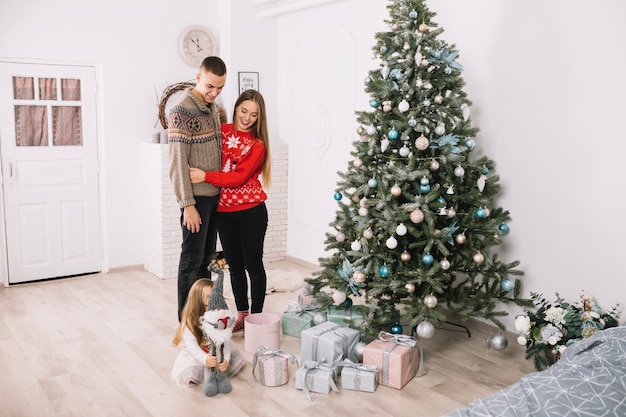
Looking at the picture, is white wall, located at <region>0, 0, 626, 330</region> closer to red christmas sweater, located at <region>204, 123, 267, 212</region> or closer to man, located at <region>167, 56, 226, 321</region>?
red christmas sweater, located at <region>204, 123, 267, 212</region>

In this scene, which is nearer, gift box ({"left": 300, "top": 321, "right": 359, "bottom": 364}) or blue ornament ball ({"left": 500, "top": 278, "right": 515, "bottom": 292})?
gift box ({"left": 300, "top": 321, "right": 359, "bottom": 364})

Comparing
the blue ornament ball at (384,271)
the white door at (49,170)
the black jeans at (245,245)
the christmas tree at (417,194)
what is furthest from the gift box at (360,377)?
the white door at (49,170)

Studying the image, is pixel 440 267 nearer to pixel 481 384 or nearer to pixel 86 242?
pixel 481 384

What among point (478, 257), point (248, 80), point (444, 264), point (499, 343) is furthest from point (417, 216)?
point (248, 80)

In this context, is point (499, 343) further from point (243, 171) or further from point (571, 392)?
point (243, 171)

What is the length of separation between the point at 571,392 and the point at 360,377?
108 centimetres

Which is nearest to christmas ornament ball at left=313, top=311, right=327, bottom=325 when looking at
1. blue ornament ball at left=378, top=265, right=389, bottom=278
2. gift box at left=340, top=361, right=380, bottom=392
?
blue ornament ball at left=378, top=265, right=389, bottom=278

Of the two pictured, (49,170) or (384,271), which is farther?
(49,170)

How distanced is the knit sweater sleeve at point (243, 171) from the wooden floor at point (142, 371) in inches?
38.6

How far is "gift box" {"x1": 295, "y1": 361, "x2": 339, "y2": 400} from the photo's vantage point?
2.89 m

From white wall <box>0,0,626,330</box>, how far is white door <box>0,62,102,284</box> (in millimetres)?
152

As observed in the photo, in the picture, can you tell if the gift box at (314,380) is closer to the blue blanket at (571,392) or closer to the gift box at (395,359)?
the gift box at (395,359)

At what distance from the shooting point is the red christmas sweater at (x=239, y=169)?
11.0 ft

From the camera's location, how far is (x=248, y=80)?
546cm
